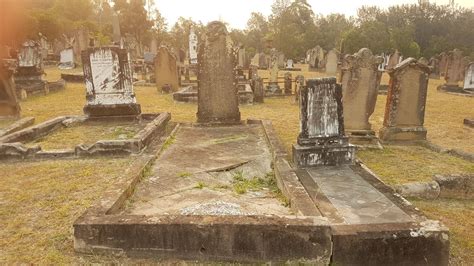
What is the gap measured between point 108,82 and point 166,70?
7.13m

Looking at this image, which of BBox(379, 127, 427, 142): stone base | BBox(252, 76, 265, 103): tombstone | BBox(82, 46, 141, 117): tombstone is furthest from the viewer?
BBox(252, 76, 265, 103): tombstone

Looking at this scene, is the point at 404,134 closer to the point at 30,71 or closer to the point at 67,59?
the point at 30,71

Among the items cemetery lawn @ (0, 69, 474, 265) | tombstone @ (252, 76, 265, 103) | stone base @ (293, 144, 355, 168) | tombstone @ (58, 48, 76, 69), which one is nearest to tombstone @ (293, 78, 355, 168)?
stone base @ (293, 144, 355, 168)

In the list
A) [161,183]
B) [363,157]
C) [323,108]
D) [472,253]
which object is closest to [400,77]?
[363,157]

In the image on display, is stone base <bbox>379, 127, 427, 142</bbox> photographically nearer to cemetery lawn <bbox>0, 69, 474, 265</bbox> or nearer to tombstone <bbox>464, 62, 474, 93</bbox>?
cemetery lawn <bbox>0, 69, 474, 265</bbox>

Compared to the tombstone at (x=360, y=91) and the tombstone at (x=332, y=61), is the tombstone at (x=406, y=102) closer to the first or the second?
the tombstone at (x=360, y=91)


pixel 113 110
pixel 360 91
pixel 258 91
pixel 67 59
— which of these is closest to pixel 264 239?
pixel 360 91

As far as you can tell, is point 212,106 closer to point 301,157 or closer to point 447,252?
point 301,157

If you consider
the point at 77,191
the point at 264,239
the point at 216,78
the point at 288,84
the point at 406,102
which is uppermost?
the point at 216,78

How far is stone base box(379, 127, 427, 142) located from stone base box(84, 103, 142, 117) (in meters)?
6.16

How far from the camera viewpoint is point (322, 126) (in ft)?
17.4

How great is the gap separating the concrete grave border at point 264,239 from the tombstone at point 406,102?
5.08 m

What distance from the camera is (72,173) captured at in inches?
217

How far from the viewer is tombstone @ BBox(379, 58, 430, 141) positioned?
7812 millimetres
